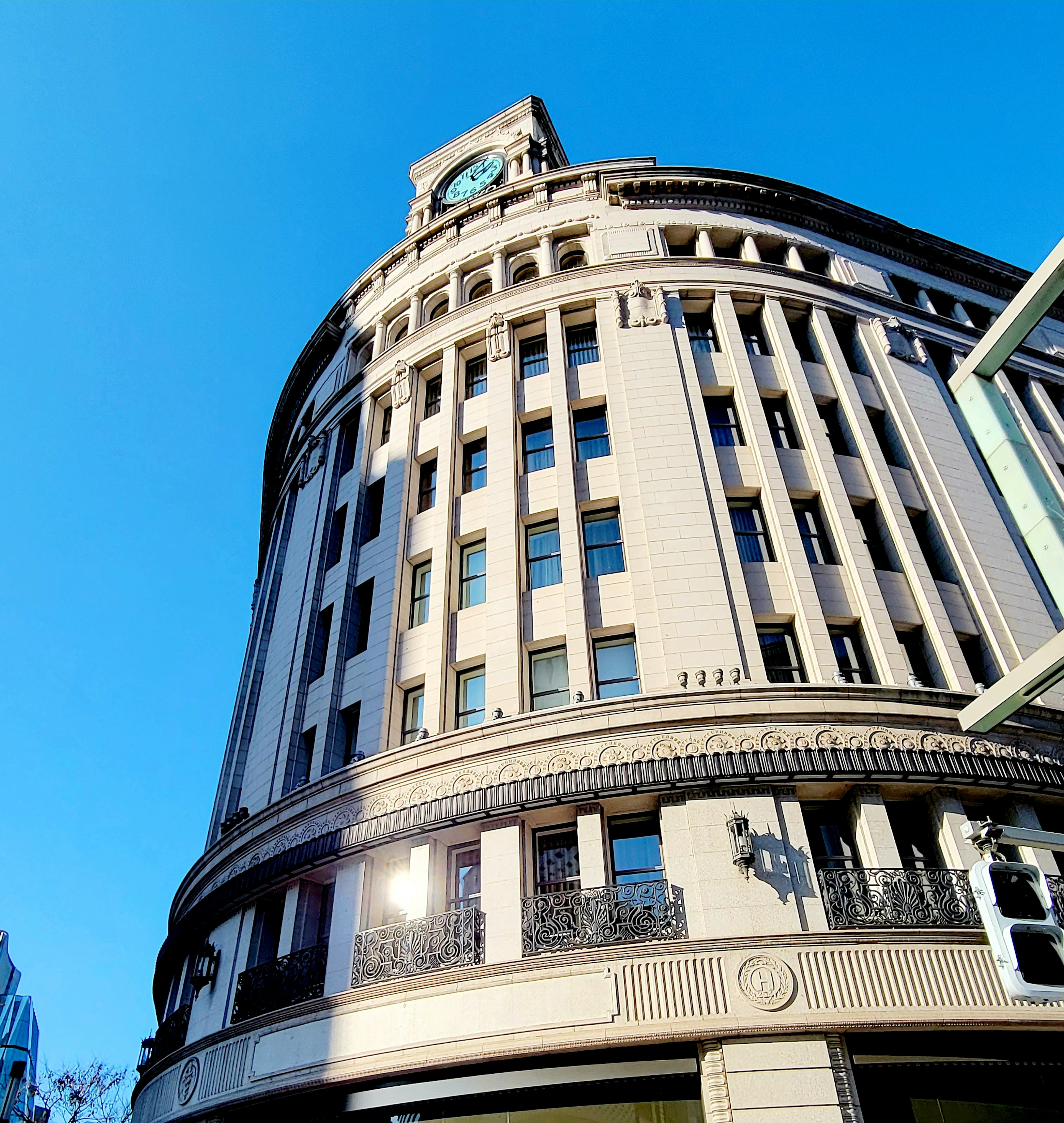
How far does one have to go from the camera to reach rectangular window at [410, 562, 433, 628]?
21703mm

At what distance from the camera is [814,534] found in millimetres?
20875

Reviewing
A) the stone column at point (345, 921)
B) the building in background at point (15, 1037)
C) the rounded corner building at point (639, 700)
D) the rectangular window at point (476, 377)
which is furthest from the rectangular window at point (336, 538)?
the building in background at point (15, 1037)

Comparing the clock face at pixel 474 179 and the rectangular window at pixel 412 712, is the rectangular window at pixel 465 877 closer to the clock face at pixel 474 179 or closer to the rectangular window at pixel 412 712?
the rectangular window at pixel 412 712

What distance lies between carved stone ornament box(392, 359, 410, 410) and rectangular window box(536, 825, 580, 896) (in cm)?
1494

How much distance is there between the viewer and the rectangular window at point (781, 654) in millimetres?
17953

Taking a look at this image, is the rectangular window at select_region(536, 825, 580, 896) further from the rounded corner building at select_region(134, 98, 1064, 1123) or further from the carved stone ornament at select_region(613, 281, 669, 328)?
the carved stone ornament at select_region(613, 281, 669, 328)

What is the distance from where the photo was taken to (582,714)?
16.4 m

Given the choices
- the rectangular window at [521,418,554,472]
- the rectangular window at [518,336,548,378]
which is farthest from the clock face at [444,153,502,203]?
the rectangular window at [521,418,554,472]

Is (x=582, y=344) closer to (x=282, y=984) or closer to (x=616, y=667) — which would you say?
(x=616, y=667)

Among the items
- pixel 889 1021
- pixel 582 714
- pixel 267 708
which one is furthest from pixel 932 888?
pixel 267 708

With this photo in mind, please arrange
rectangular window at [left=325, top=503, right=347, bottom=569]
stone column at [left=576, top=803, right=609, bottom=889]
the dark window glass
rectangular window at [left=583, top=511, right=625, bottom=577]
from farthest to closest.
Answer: rectangular window at [left=325, top=503, right=347, bottom=569]
rectangular window at [left=583, top=511, right=625, bottom=577]
the dark window glass
stone column at [left=576, top=803, right=609, bottom=889]

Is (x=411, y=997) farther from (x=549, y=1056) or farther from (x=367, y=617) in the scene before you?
(x=367, y=617)

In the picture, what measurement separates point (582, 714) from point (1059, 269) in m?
10.9

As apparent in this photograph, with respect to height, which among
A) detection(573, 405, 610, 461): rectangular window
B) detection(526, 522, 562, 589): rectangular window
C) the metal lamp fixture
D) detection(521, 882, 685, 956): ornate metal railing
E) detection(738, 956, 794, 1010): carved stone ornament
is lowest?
detection(738, 956, 794, 1010): carved stone ornament
